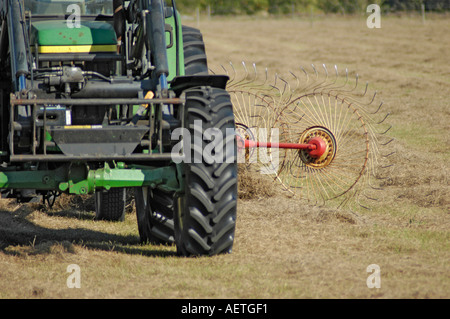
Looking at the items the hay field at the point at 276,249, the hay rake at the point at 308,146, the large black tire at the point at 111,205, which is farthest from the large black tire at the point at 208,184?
the large black tire at the point at 111,205

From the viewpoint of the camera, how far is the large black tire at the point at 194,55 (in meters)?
8.59

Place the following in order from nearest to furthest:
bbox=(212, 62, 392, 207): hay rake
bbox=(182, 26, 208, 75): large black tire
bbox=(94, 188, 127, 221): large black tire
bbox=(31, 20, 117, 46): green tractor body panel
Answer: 1. bbox=(31, 20, 117, 46): green tractor body panel
2. bbox=(94, 188, 127, 221): large black tire
3. bbox=(212, 62, 392, 207): hay rake
4. bbox=(182, 26, 208, 75): large black tire

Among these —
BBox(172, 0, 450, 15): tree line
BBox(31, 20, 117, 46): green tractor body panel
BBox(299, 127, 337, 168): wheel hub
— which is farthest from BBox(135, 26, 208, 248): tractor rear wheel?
BBox(172, 0, 450, 15): tree line

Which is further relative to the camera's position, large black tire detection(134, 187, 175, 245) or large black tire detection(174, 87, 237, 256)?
large black tire detection(134, 187, 175, 245)

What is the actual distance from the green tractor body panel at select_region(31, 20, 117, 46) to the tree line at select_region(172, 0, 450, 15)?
32852mm

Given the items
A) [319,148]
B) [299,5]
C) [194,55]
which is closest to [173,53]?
[194,55]

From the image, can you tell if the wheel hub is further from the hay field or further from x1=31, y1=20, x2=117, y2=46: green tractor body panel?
x1=31, y1=20, x2=117, y2=46: green tractor body panel

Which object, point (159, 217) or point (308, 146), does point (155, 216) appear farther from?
point (308, 146)

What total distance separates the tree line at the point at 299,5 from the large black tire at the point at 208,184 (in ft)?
111

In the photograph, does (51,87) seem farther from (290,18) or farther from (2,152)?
(290,18)

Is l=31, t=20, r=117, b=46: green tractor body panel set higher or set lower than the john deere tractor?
higher

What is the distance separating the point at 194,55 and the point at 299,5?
141ft

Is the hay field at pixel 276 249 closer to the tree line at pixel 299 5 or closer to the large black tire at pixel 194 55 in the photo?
the large black tire at pixel 194 55

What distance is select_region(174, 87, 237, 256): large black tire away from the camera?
600 centimetres
